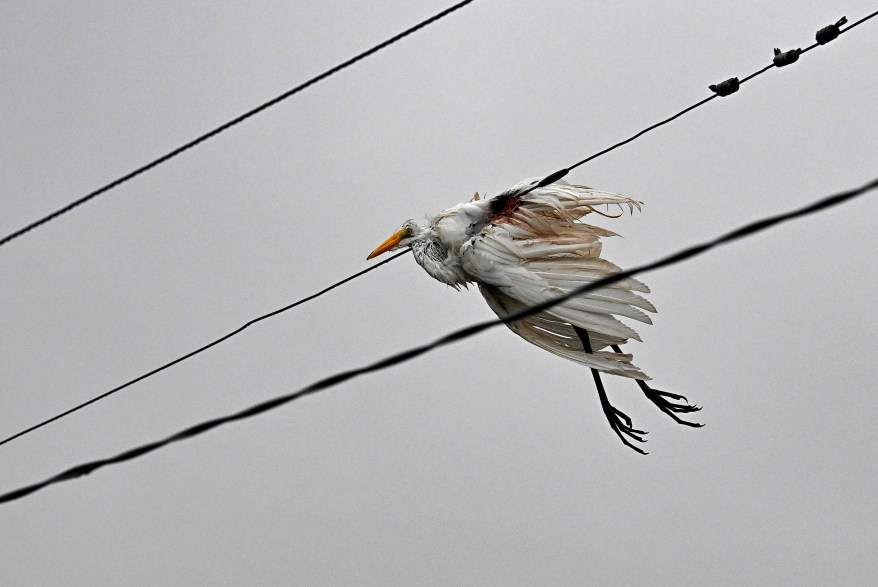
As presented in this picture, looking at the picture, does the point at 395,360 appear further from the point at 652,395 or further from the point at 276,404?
the point at 652,395

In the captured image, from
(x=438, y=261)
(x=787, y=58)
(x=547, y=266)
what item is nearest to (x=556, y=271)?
(x=547, y=266)

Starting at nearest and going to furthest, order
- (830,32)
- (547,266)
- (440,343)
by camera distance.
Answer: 1. (440,343)
2. (830,32)
3. (547,266)

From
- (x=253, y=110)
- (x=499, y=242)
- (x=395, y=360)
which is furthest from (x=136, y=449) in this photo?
(x=499, y=242)

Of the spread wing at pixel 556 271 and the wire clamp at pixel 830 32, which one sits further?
the spread wing at pixel 556 271

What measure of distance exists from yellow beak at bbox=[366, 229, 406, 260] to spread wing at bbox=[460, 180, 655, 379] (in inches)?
16.3

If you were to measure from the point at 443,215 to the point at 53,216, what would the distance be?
81.3 inches

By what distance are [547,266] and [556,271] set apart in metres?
0.05

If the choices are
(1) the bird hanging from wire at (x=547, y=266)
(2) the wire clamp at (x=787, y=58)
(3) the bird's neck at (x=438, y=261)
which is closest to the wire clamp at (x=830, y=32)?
(2) the wire clamp at (x=787, y=58)

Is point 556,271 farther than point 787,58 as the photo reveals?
Yes

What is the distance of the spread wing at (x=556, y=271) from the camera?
233 inches

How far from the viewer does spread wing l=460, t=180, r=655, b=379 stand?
592 cm

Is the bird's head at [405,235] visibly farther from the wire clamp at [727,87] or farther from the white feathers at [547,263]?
the wire clamp at [727,87]

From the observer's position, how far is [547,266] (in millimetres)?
6008

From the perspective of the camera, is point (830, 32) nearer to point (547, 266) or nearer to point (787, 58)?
point (787, 58)
